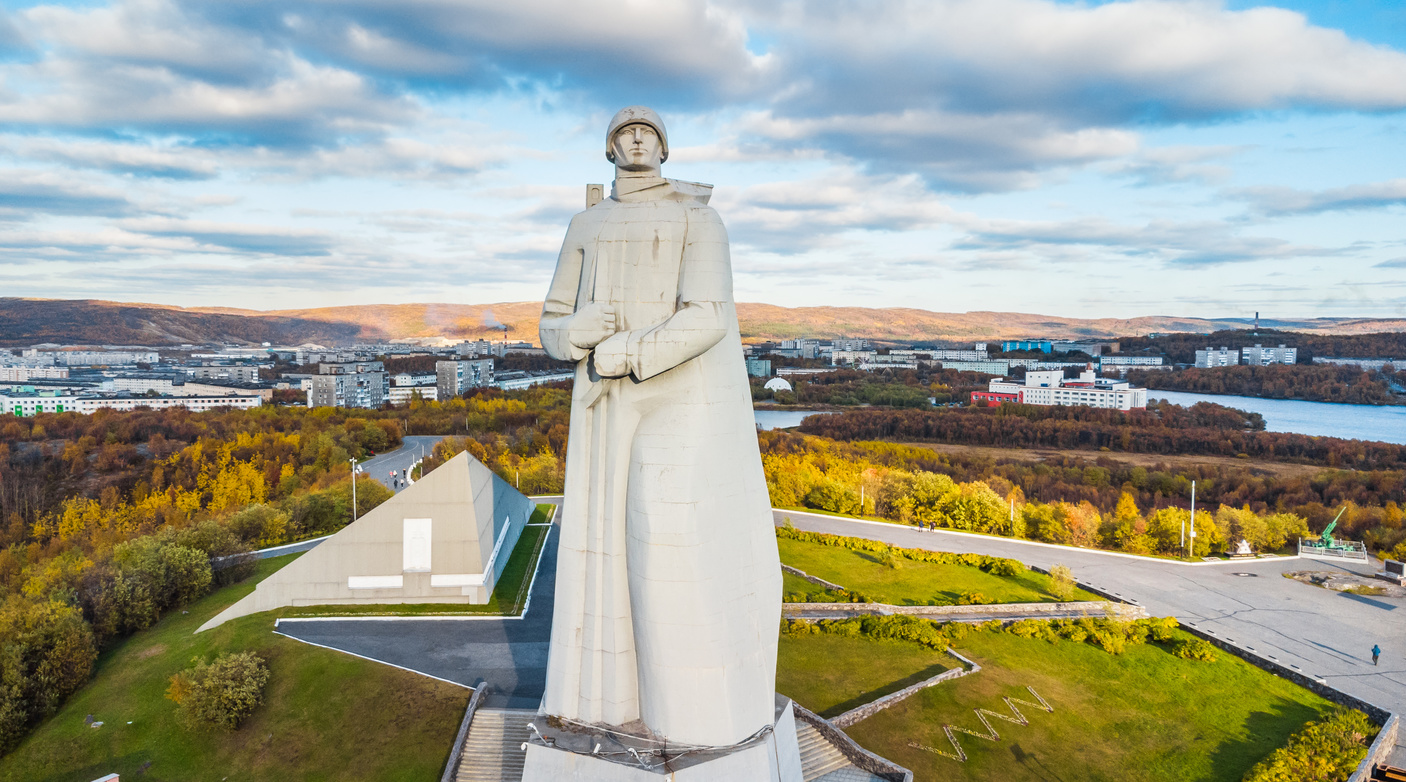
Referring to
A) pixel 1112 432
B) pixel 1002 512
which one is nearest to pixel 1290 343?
pixel 1112 432

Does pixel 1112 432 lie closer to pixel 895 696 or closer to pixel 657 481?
pixel 895 696

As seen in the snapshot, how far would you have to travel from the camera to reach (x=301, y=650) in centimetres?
2264

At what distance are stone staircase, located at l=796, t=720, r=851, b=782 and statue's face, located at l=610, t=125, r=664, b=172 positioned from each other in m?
13.4

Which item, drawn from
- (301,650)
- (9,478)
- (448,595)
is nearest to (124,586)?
(301,650)

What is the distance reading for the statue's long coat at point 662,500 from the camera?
409 inches

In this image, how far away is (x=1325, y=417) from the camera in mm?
110312

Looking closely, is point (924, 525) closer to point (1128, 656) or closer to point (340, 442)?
point (1128, 656)

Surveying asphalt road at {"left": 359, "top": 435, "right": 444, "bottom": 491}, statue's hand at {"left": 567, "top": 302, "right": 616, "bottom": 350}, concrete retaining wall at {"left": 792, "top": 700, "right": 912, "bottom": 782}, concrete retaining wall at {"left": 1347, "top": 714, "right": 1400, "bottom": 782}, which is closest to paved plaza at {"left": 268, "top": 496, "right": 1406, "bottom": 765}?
concrete retaining wall at {"left": 1347, "top": 714, "right": 1400, "bottom": 782}

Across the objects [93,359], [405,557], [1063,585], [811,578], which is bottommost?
[811,578]

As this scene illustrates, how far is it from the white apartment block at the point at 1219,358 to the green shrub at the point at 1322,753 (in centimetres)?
16654

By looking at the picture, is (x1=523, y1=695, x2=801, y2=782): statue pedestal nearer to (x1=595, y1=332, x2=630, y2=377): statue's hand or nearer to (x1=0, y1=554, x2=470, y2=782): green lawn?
(x1=595, y1=332, x2=630, y2=377): statue's hand

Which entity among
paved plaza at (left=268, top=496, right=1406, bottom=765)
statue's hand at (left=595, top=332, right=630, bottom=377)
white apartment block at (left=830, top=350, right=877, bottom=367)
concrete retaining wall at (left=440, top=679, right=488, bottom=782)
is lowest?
paved plaza at (left=268, top=496, right=1406, bottom=765)

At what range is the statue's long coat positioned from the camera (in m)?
10.4

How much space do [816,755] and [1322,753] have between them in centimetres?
1342
